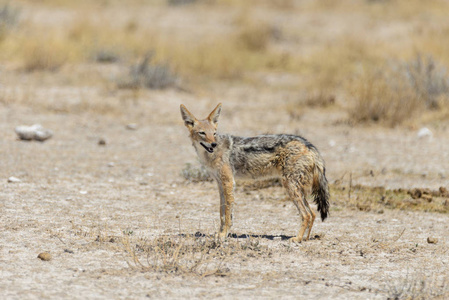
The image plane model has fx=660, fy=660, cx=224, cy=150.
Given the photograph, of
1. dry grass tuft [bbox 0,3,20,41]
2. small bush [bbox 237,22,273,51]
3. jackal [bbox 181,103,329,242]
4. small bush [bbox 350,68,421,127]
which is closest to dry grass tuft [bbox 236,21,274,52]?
small bush [bbox 237,22,273,51]

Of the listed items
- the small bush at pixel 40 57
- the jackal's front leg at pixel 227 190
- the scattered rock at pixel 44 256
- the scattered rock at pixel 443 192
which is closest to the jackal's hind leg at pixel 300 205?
the jackal's front leg at pixel 227 190

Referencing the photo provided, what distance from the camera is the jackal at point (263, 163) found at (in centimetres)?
634

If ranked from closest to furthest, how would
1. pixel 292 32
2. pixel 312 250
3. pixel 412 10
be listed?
1. pixel 312 250
2. pixel 292 32
3. pixel 412 10

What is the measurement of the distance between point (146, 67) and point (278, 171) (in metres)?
9.16

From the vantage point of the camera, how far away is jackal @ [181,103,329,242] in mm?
6336

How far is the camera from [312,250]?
6.20m

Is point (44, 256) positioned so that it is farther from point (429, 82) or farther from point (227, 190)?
point (429, 82)

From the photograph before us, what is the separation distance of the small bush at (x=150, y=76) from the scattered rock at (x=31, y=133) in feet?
13.2

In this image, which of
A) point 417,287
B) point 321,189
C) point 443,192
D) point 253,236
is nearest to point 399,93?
point 443,192

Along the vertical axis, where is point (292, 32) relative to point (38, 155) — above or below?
above

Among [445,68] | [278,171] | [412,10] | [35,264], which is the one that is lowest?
[35,264]

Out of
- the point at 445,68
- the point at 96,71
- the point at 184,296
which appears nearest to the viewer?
the point at 184,296

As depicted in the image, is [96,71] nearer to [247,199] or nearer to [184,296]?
[247,199]

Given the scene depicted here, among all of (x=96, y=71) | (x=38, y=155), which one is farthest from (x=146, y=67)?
(x=38, y=155)
